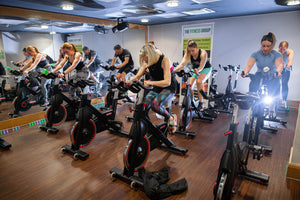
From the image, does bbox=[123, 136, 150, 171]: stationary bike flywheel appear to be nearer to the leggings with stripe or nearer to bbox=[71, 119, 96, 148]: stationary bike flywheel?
the leggings with stripe

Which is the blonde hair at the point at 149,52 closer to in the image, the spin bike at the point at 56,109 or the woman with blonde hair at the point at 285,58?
the spin bike at the point at 56,109

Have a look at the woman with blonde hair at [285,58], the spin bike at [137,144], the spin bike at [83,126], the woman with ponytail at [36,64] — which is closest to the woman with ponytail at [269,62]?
the woman with blonde hair at [285,58]

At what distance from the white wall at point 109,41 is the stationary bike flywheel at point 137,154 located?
4.35 meters

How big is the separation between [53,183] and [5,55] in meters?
3.39

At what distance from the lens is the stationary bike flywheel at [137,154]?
2.29 m

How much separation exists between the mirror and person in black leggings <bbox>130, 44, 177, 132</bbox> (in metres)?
3.26

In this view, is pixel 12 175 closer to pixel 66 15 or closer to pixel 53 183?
pixel 53 183

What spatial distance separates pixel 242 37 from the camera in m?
6.92

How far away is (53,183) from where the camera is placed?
7.98ft

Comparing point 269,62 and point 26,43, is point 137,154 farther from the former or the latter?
point 26,43

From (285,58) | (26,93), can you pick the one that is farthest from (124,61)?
(285,58)

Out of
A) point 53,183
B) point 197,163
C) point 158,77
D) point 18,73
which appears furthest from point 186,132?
point 18,73

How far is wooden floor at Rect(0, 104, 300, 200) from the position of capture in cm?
224

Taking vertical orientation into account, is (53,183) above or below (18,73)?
below
